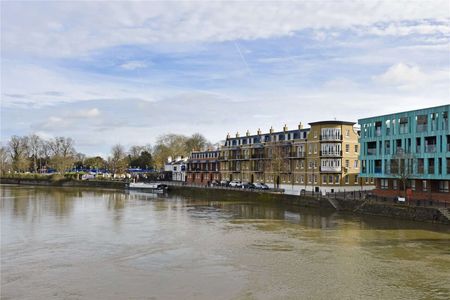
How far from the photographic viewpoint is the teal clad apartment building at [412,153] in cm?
4556

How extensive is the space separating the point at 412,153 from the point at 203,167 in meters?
61.9

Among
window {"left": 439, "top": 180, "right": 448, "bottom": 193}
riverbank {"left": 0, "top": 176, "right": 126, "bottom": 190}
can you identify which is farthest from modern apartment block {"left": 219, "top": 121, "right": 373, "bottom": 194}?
riverbank {"left": 0, "top": 176, "right": 126, "bottom": 190}

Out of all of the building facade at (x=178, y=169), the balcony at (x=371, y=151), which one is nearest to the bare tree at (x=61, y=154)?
the building facade at (x=178, y=169)

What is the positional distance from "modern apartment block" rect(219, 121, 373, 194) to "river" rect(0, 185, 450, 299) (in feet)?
75.7

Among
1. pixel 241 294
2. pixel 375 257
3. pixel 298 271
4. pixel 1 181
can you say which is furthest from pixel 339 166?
pixel 1 181

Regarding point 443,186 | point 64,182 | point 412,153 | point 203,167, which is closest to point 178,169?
point 203,167

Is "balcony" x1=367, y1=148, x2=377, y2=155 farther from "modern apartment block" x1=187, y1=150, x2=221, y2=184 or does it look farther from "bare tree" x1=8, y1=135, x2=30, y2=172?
"bare tree" x1=8, y1=135, x2=30, y2=172

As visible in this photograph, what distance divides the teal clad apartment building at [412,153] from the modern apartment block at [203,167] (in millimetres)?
47319

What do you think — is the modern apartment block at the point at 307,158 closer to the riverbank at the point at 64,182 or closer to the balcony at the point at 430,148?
the balcony at the point at 430,148

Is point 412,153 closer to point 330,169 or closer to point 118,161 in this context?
point 330,169

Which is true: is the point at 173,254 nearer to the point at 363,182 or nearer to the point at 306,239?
the point at 306,239

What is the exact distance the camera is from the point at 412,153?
48.7 metres

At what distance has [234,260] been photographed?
2602cm

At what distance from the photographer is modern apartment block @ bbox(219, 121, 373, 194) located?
66.9 meters
